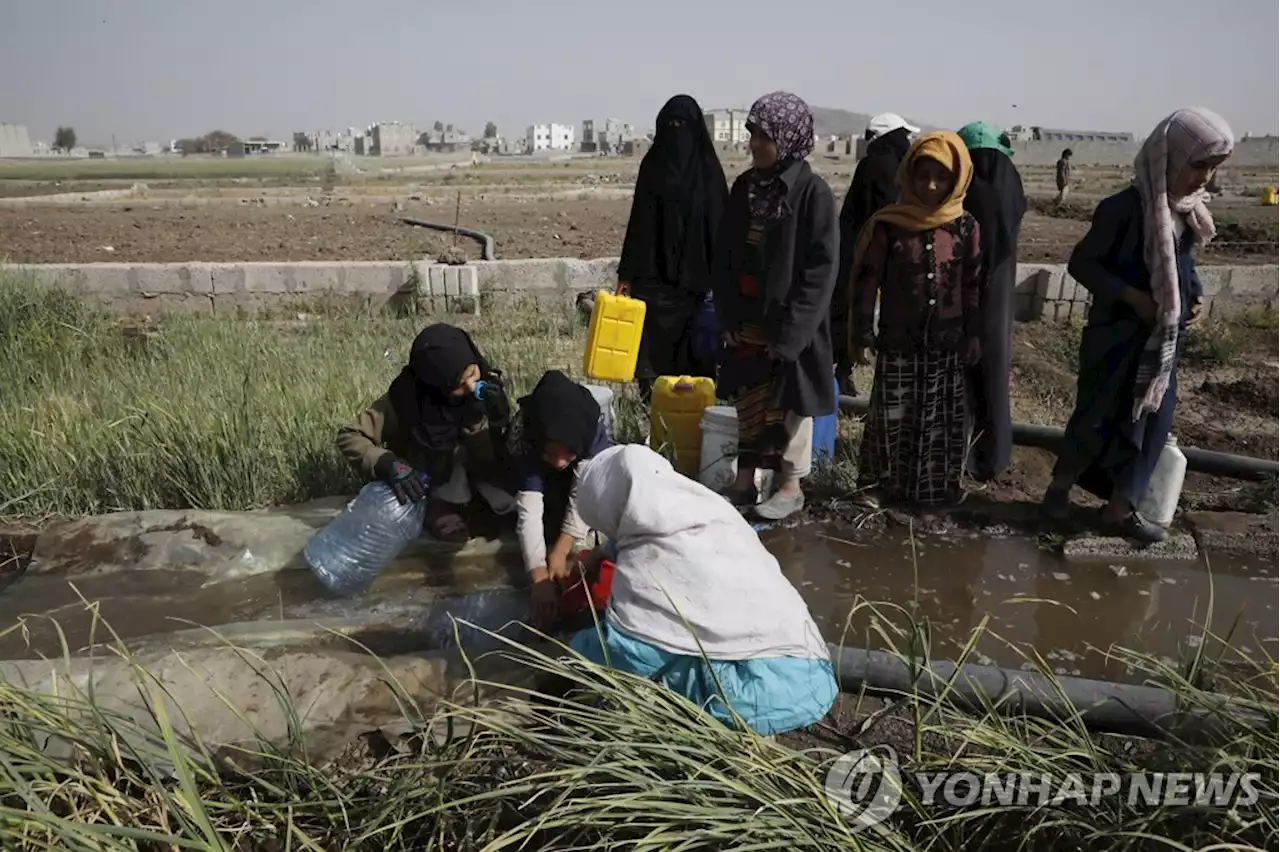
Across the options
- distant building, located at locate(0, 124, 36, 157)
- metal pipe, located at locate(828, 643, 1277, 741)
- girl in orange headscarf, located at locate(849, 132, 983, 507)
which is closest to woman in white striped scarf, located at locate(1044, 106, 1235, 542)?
girl in orange headscarf, located at locate(849, 132, 983, 507)

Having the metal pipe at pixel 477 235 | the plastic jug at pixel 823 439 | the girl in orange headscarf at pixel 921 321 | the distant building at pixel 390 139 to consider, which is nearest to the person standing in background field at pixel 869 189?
the plastic jug at pixel 823 439

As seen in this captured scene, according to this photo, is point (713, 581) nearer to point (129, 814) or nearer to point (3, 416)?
point (129, 814)

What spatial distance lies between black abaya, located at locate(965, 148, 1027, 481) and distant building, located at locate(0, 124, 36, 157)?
121341 mm

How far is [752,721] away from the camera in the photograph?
213cm

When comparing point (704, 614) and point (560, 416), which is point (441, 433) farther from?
point (704, 614)

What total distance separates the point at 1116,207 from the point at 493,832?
3235 millimetres

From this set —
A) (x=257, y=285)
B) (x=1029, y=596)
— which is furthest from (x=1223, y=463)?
(x=257, y=285)

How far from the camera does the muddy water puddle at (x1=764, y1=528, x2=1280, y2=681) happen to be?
9.86ft

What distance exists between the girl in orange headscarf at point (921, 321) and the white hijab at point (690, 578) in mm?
1775

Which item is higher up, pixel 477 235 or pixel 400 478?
pixel 477 235

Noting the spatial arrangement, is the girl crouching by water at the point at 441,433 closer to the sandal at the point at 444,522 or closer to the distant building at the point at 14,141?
the sandal at the point at 444,522

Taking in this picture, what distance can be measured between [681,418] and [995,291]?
149cm

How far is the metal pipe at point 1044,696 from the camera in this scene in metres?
1.96

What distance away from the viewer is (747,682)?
7.01 ft
